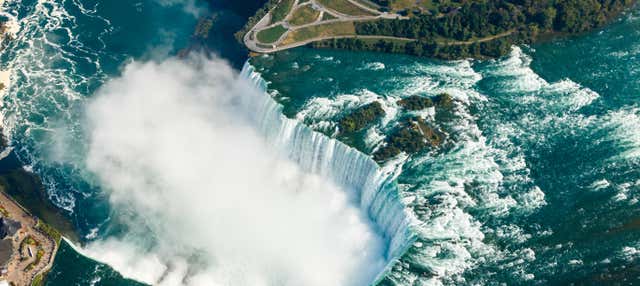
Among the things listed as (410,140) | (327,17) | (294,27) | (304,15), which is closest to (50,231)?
(410,140)

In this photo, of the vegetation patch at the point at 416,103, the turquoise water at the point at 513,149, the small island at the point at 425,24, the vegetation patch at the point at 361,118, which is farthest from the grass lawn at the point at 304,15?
the vegetation patch at the point at 416,103

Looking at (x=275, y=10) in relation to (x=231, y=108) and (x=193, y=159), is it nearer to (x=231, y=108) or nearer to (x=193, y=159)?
(x=231, y=108)

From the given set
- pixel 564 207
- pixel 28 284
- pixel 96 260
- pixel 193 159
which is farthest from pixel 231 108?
Answer: pixel 564 207

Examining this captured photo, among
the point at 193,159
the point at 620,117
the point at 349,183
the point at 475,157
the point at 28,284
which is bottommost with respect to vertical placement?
the point at 28,284

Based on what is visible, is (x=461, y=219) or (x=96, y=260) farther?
(x=96, y=260)

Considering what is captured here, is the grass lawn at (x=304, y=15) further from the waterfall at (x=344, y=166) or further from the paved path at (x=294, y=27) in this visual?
the waterfall at (x=344, y=166)

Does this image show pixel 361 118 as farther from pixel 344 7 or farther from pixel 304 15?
pixel 344 7

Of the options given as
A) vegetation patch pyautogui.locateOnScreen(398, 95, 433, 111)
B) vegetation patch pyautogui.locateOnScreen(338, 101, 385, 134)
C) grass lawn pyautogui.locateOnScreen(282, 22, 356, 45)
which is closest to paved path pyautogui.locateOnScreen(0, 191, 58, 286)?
vegetation patch pyautogui.locateOnScreen(338, 101, 385, 134)

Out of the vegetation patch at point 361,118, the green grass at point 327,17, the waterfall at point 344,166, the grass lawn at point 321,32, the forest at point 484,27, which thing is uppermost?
the forest at point 484,27
